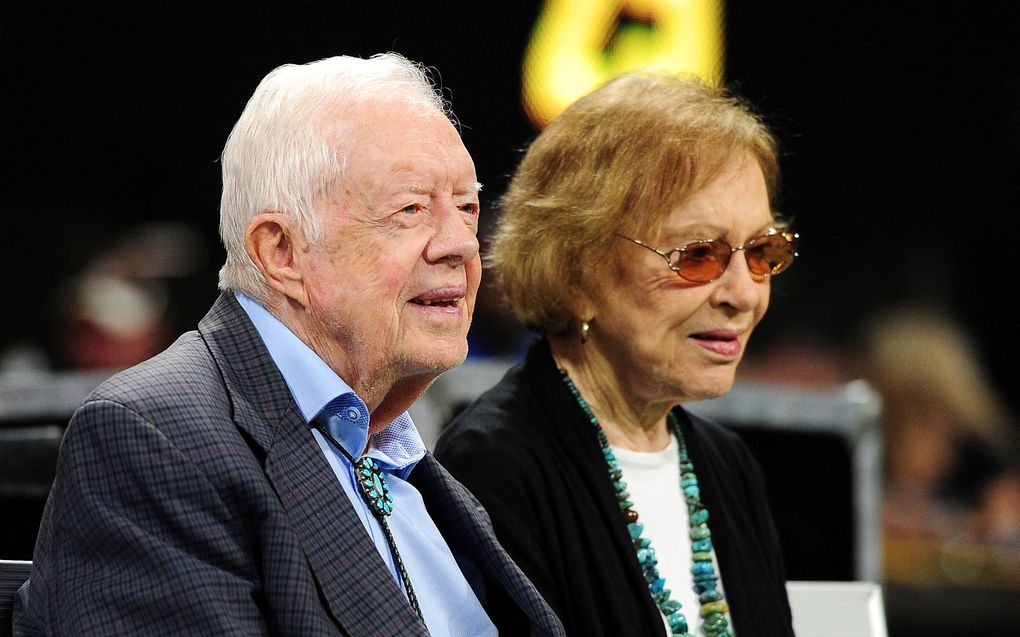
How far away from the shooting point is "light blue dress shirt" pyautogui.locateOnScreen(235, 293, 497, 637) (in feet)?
5.37

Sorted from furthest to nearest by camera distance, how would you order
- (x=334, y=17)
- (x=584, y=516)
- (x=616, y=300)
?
(x=334, y=17) < (x=616, y=300) < (x=584, y=516)

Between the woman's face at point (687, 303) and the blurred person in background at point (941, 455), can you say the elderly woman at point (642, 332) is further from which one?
the blurred person in background at point (941, 455)

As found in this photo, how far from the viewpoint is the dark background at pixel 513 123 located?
5.19 m

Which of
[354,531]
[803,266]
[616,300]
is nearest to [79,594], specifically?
[354,531]

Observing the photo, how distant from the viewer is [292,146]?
1.64m

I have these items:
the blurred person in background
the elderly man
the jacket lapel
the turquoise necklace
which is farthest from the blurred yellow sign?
the jacket lapel

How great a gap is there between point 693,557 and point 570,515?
295mm

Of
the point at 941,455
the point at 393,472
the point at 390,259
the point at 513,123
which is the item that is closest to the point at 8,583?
the point at 393,472

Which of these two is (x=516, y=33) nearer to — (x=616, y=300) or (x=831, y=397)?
(x=831, y=397)

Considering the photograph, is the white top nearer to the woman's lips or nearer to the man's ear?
the woman's lips

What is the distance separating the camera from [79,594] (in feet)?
4.42

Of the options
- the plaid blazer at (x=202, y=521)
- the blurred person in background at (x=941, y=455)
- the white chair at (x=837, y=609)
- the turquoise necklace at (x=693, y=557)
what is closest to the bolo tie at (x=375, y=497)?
the plaid blazer at (x=202, y=521)

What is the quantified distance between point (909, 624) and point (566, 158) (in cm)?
353

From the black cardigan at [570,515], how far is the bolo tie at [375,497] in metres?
0.24
